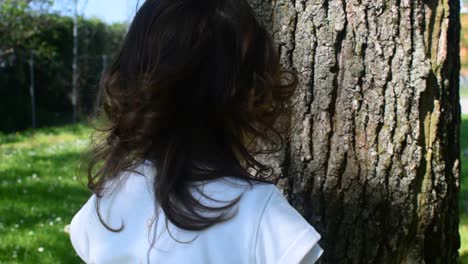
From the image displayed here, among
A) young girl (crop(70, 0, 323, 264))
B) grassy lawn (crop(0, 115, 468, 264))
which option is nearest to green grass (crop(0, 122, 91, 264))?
grassy lawn (crop(0, 115, 468, 264))

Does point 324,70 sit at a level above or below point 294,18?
below

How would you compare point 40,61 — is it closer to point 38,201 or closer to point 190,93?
point 38,201

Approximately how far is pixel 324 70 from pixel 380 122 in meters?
0.23

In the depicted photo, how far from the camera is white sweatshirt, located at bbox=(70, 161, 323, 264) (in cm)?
139

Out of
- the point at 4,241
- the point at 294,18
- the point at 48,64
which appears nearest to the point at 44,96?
the point at 48,64

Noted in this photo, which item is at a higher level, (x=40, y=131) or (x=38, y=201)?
(x=40, y=131)

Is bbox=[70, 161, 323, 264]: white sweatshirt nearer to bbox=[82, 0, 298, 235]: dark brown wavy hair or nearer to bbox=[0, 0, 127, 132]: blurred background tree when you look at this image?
bbox=[82, 0, 298, 235]: dark brown wavy hair

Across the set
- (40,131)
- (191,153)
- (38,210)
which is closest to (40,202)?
(38,210)

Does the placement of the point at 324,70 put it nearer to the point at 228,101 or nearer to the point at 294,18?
the point at 294,18

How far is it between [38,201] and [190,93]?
427 centimetres

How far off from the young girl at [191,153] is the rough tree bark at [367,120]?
58 centimetres

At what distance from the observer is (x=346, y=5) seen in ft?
6.99

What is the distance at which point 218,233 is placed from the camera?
142 cm

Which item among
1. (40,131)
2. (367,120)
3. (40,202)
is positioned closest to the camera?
(367,120)
